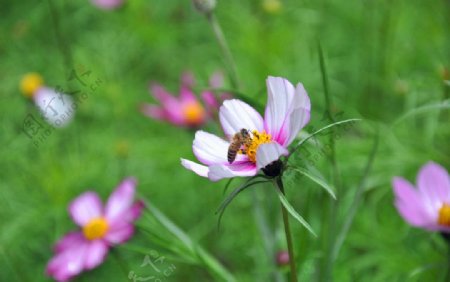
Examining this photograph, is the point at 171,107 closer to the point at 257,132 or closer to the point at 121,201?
the point at 121,201

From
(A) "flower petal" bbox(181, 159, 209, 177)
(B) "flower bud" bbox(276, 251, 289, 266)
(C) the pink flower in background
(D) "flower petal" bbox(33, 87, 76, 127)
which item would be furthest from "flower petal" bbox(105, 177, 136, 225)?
(C) the pink flower in background

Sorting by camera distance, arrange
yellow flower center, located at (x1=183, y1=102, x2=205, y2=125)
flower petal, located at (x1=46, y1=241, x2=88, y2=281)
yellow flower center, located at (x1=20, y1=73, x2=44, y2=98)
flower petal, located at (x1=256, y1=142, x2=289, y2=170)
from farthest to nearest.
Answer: yellow flower center, located at (x1=20, y1=73, x2=44, y2=98) < yellow flower center, located at (x1=183, y1=102, x2=205, y2=125) < flower petal, located at (x1=46, y1=241, x2=88, y2=281) < flower petal, located at (x1=256, y1=142, x2=289, y2=170)

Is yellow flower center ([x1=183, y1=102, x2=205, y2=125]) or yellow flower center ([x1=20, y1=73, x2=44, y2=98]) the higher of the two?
yellow flower center ([x1=20, y1=73, x2=44, y2=98])

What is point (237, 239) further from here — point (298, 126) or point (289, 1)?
point (289, 1)

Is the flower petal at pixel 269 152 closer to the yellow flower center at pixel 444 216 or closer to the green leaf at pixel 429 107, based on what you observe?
the green leaf at pixel 429 107

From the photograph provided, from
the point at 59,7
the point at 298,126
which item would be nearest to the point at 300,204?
the point at 298,126

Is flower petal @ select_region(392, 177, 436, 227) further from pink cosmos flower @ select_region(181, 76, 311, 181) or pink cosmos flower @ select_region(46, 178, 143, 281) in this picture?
pink cosmos flower @ select_region(46, 178, 143, 281)
